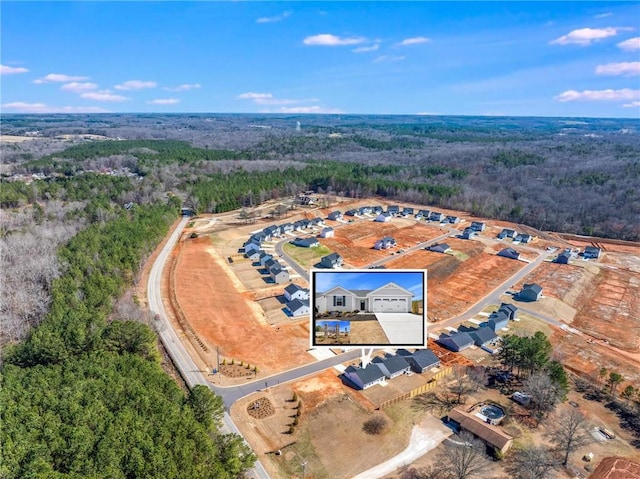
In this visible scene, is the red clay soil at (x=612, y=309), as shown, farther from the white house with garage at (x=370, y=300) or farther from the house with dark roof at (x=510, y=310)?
the white house with garage at (x=370, y=300)

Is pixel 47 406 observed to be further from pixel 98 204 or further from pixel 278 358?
pixel 98 204

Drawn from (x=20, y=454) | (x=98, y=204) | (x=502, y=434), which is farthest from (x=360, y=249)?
(x=20, y=454)

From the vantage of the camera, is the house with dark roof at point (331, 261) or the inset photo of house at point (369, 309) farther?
the house with dark roof at point (331, 261)

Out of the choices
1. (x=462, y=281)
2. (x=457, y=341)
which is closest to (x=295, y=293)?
(x=457, y=341)

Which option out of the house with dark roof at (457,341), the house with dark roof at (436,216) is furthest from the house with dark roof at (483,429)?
the house with dark roof at (436,216)

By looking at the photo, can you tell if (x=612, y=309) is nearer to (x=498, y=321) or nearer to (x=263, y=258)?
(x=498, y=321)

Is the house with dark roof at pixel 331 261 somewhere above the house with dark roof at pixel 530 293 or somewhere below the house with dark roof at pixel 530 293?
above

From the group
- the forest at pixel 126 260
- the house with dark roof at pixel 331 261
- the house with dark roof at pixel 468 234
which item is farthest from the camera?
the house with dark roof at pixel 468 234

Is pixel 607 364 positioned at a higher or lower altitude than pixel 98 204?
lower
